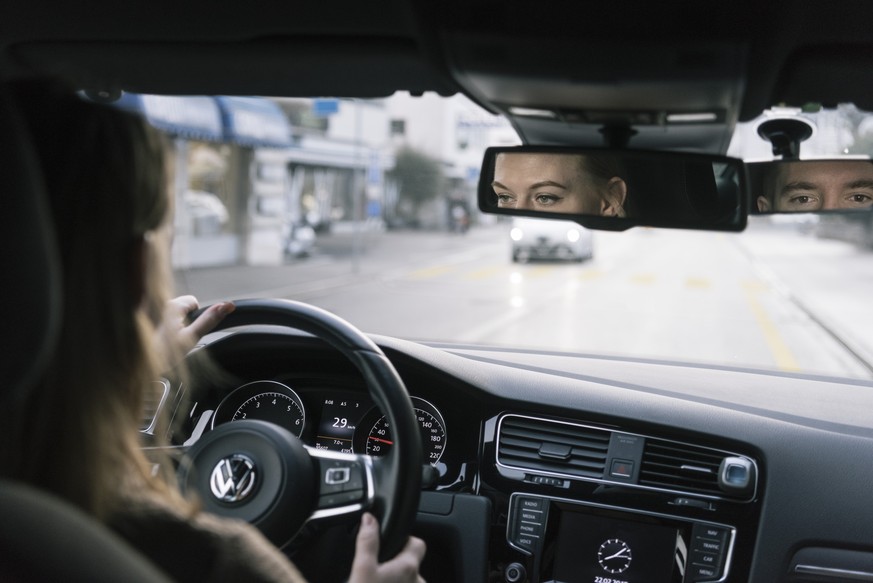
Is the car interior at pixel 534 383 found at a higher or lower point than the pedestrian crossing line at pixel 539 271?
higher

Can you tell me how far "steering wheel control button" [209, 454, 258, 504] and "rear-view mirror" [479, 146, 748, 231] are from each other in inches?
45.0

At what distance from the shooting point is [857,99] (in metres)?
2.50

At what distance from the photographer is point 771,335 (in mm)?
10367

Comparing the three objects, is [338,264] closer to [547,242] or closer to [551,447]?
[547,242]

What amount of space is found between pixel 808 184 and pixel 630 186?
2.17 ft

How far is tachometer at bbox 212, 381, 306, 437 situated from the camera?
9.37 feet

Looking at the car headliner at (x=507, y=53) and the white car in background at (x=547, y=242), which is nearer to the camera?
the car headliner at (x=507, y=53)

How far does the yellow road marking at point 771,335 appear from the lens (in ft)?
27.4

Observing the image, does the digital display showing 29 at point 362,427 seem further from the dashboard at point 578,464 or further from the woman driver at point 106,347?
the woman driver at point 106,347

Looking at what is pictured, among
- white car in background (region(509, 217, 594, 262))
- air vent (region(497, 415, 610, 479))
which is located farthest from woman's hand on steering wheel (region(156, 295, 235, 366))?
white car in background (region(509, 217, 594, 262))

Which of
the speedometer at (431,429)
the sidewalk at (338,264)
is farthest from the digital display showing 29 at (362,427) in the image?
the sidewalk at (338,264)

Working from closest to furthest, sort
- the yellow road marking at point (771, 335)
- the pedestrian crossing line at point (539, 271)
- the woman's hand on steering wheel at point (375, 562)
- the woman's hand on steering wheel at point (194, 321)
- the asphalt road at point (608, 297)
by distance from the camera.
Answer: the woman's hand on steering wheel at point (375, 562), the woman's hand on steering wheel at point (194, 321), the yellow road marking at point (771, 335), the asphalt road at point (608, 297), the pedestrian crossing line at point (539, 271)

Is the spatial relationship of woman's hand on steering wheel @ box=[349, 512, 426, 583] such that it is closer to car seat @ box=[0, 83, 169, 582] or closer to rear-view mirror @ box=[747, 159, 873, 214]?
car seat @ box=[0, 83, 169, 582]

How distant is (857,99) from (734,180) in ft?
1.40
